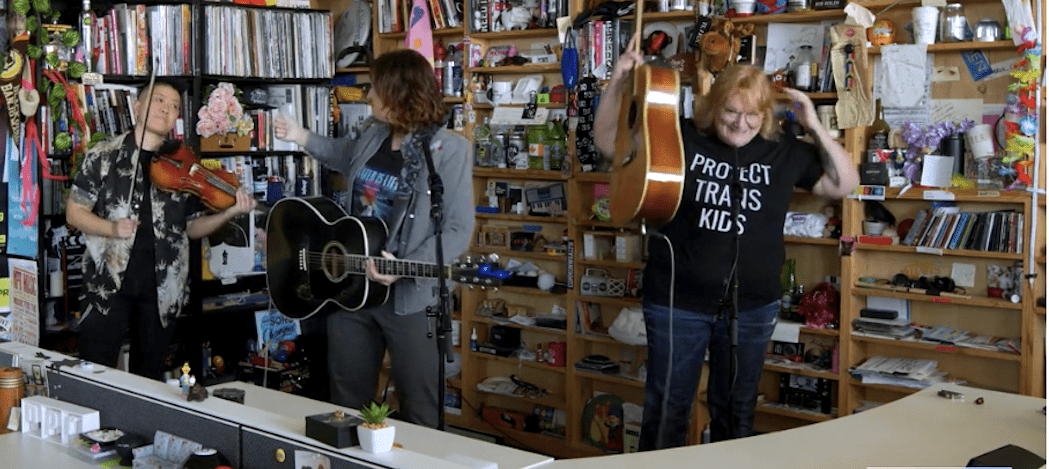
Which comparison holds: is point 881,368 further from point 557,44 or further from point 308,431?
point 308,431

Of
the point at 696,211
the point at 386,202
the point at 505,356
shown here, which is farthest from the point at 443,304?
the point at 505,356

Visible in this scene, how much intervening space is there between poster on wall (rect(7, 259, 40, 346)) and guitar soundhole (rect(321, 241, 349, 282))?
156cm

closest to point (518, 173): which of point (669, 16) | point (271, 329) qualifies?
point (669, 16)

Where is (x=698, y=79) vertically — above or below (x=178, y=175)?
above

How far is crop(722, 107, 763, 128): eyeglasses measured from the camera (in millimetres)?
3178

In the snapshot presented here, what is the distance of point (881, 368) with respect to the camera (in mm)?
3951

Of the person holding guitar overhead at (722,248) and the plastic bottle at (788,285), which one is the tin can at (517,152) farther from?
the person holding guitar overhead at (722,248)

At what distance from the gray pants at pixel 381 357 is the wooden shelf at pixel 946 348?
174 centimetres

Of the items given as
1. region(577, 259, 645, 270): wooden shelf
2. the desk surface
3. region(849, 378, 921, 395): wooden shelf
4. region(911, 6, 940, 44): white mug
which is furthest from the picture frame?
the desk surface

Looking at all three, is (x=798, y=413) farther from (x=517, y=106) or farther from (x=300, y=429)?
(x=300, y=429)

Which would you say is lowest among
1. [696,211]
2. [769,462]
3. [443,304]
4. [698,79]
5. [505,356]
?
[505,356]

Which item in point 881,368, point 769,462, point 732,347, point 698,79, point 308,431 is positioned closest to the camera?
point 308,431

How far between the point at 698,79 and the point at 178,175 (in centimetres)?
200

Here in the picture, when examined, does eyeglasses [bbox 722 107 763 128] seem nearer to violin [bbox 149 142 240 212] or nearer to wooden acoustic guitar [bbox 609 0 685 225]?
wooden acoustic guitar [bbox 609 0 685 225]
